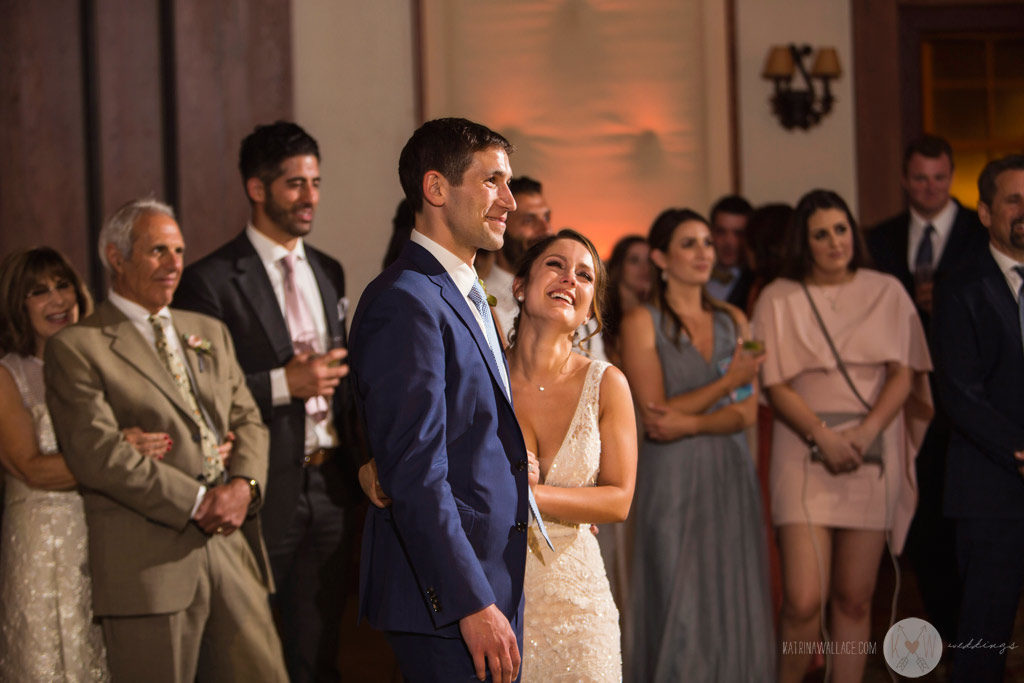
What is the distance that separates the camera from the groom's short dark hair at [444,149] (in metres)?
2.15

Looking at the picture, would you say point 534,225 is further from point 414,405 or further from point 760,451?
point 414,405

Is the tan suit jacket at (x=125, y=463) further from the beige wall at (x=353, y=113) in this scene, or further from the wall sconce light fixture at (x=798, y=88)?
the wall sconce light fixture at (x=798, y=88)

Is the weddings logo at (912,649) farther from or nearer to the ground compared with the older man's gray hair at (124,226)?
nearer to the ground

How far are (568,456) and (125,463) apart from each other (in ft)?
4.05

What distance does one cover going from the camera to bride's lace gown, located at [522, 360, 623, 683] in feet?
8.76

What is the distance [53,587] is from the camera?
3.21 metres

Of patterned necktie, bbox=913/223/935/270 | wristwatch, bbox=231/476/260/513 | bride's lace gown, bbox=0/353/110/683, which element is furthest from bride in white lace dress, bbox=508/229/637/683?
patterned necktie, bbox=913/223/935/270

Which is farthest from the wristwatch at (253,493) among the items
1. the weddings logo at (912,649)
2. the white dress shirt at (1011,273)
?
the white dress shirt at (1011,273)

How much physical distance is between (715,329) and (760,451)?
0.77 metres

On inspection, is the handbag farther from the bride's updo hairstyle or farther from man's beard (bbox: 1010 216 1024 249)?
the bride's updo hairstyle

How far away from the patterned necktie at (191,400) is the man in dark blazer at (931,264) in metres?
2.69

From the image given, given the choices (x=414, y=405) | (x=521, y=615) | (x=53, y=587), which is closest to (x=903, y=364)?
(x=521, y=615)

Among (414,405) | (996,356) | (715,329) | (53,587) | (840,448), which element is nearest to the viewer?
(414,405)

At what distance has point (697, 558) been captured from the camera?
3850 millimetres
